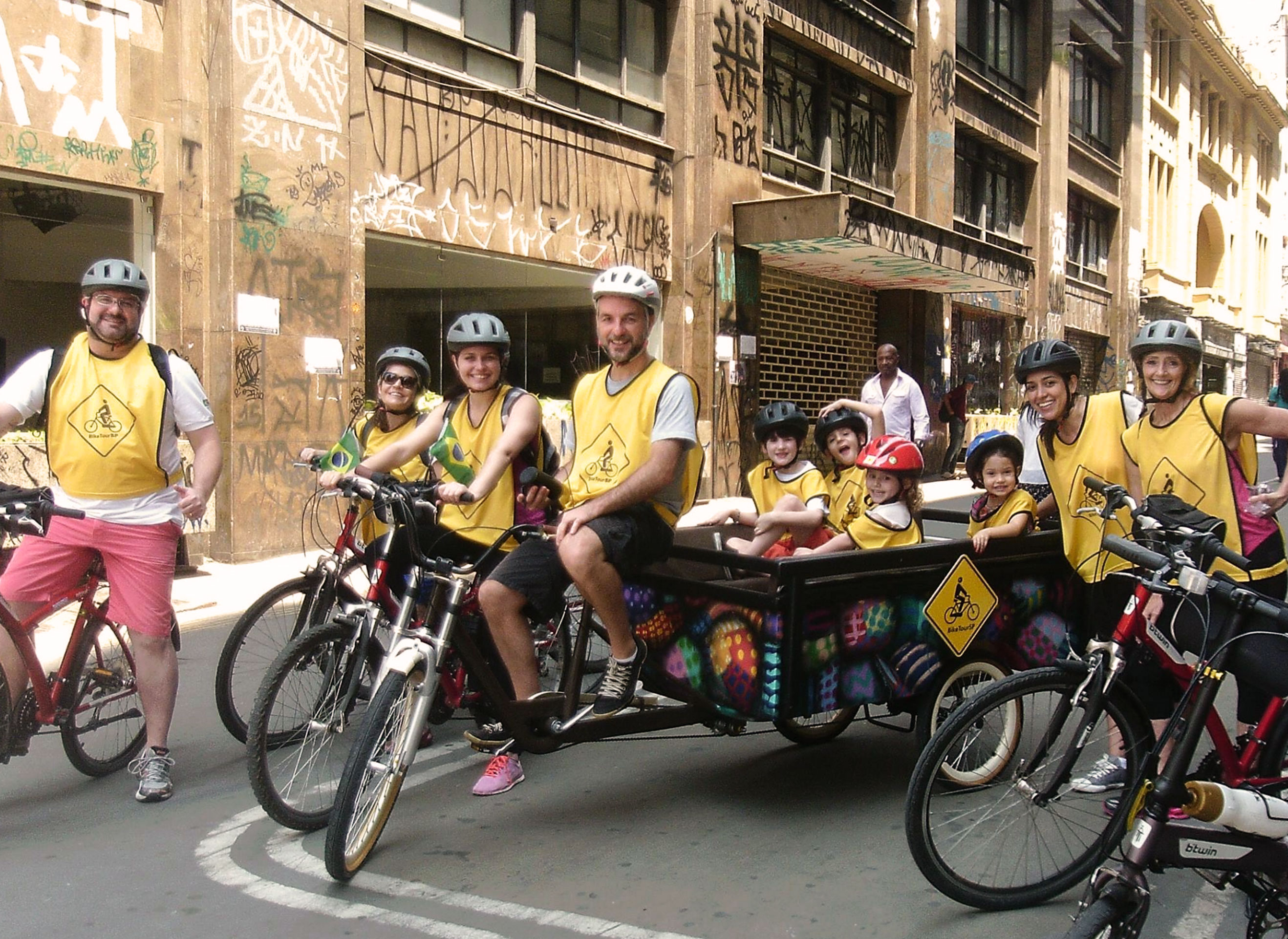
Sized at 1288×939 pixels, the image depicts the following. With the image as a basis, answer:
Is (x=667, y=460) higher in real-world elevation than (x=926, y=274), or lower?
lower

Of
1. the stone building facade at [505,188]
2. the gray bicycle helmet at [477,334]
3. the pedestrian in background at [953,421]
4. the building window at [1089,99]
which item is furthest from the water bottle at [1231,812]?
the building window at [1089,99]

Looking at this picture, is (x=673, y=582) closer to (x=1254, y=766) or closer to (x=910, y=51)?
(x=1254, y=766)

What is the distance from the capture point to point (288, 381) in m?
10.9

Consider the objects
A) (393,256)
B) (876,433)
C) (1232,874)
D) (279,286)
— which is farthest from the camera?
(393,256)

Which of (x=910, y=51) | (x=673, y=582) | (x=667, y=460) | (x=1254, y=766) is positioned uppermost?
(x=910, y=51)

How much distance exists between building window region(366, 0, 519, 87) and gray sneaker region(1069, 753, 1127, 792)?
1047 centimetres

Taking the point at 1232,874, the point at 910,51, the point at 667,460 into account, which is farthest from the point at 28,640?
the point at 910,51

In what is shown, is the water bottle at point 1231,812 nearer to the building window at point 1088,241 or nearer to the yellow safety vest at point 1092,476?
the yellow safety vest at point 1092,476

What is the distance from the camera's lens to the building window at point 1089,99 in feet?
94.9

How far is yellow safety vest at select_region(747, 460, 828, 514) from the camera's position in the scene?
5.51m

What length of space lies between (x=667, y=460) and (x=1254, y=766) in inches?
76.5

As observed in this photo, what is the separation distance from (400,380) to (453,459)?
1219 millimetres

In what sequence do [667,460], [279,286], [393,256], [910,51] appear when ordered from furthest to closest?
[910,51]
[393,256]
[279,286]
[667,460]

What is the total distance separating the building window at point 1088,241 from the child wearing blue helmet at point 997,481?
79.9 feet
